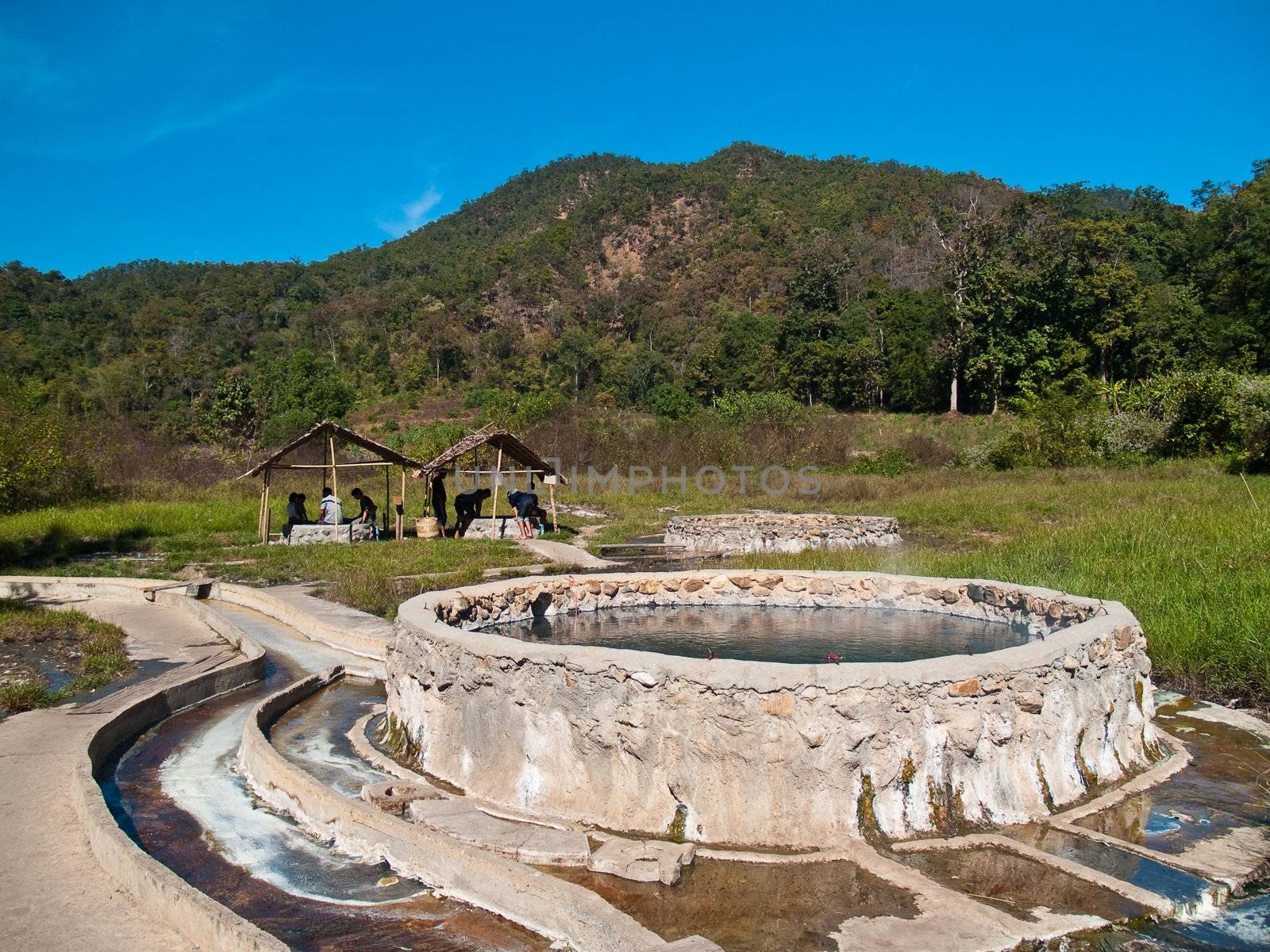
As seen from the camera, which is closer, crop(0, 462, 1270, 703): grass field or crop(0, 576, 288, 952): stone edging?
crop(0, 576, 288, 952): stone edging

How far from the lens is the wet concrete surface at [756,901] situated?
3729 mm

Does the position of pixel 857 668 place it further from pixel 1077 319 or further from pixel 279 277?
pixel 279 277

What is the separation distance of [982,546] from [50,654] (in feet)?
43.2

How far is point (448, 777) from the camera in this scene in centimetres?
557

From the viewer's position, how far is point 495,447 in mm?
19969

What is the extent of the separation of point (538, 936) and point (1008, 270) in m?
46.1

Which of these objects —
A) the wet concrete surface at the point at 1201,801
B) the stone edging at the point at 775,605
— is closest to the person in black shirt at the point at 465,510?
the stone edging at the point at 775,605

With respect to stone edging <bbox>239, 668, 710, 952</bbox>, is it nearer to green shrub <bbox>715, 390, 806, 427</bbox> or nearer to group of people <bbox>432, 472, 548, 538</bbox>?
group of people <bbox>432, 472, 548, 538</bbox>

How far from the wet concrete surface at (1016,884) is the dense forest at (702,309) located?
2819 cm

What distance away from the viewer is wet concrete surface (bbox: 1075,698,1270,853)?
15.5ft

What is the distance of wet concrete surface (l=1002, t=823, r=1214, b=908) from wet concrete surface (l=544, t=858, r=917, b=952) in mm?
1024

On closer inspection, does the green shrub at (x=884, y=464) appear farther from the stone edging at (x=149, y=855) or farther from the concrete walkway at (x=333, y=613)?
the stone edging at (x=149, y=855)

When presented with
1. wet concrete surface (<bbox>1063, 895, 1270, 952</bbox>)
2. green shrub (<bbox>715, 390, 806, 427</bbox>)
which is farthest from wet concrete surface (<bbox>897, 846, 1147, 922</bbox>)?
green shrub (<bbox>715, 390, 806, 427</bbox>)

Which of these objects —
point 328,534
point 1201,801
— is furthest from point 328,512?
point 1201,801
